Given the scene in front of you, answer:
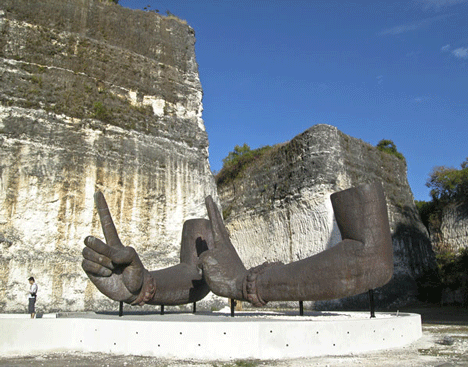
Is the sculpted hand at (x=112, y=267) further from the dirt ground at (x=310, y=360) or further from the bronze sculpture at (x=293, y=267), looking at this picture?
the dirt ground at (x=310, y=360)

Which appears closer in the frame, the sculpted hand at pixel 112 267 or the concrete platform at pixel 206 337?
the concrete platform at pixel 206 337

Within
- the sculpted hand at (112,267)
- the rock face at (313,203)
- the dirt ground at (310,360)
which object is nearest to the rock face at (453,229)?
the rock face at (313,203)

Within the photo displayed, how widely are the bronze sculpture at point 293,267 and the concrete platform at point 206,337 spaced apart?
1.72ft

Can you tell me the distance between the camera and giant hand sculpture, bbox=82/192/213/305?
6238 mm

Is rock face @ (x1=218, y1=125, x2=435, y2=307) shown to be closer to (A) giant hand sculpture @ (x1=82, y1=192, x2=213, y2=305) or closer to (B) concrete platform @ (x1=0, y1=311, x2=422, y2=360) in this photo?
(A) giant hand sculpture @ (x1=82, y1=192, x2=213, y2=305)

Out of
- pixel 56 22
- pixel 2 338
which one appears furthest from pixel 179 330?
pixel 56 22

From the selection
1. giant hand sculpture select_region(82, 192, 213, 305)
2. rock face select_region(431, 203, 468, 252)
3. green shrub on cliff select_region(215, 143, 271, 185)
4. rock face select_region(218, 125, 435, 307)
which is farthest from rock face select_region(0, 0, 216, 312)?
rock face select_region(431, 203, 468, 252)

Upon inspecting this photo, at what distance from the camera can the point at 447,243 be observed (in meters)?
20.1

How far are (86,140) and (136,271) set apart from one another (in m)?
7.09

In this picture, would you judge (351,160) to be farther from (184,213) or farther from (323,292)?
(323,292)

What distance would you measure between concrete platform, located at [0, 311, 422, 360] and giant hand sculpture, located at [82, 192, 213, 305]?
706mm

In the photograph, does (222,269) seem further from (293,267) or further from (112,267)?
(112,267)

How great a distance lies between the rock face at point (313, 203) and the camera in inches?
575

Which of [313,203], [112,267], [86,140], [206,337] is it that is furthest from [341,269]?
[86,140]
